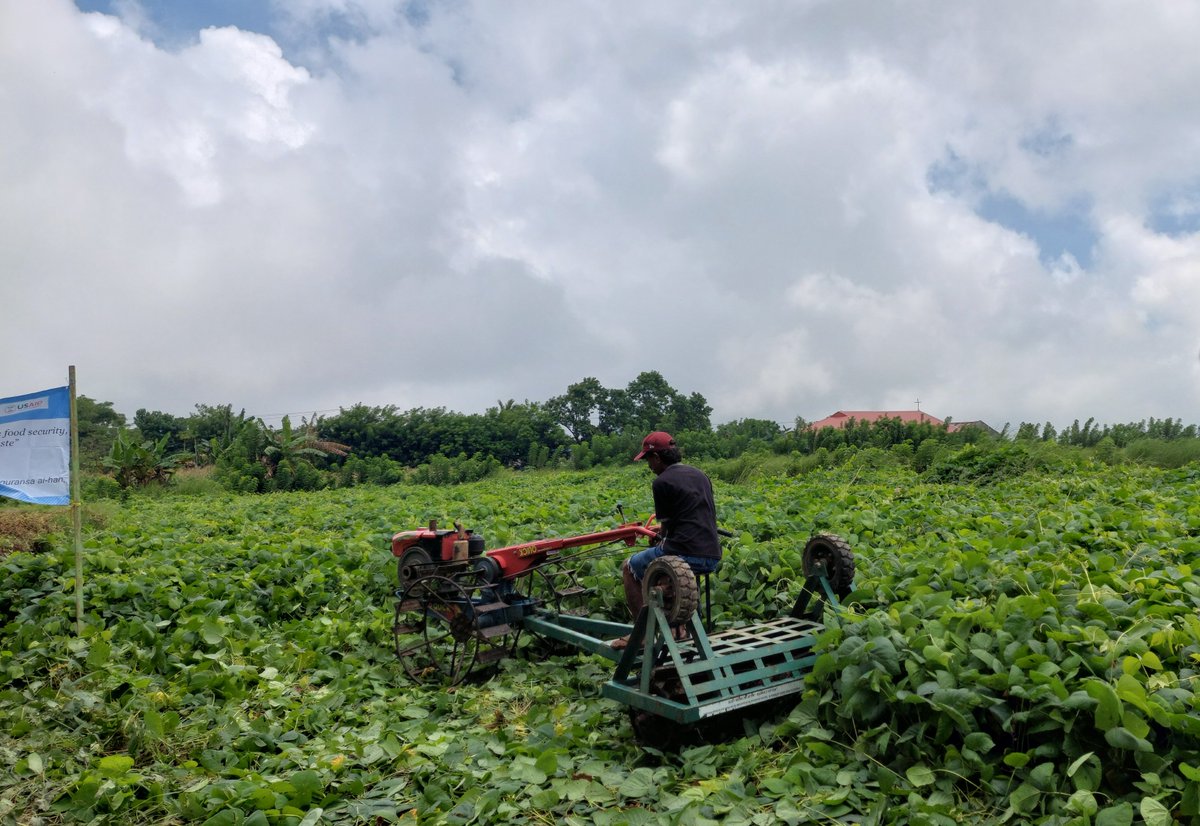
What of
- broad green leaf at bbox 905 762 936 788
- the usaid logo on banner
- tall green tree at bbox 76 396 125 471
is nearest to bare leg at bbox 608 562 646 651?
broad green leaf at bbox 905 762 936 788

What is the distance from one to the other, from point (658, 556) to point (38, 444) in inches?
198

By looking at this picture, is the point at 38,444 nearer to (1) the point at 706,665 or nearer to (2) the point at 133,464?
(1) the point at 706,665

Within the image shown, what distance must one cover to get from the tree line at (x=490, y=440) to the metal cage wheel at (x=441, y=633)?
14966 millimetres

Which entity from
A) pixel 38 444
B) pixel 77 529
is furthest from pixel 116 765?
pixel 38 444

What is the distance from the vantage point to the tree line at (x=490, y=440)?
20547 mm

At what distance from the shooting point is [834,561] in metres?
5.09

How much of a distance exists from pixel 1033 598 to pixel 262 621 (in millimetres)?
5938

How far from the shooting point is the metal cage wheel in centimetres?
595

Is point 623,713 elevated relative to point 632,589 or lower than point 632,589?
lower

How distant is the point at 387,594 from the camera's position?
792 cm

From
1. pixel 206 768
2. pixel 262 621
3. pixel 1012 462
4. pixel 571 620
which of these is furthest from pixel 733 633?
pixel 1012 462

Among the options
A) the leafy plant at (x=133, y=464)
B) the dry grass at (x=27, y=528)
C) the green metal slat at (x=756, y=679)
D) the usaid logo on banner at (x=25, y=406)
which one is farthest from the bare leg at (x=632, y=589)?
the leafy plant at (x=133, y=464)

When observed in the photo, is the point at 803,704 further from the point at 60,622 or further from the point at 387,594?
the point at 60,622

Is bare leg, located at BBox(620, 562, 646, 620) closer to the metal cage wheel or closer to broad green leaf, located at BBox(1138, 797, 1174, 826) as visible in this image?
the metal cage wheel
